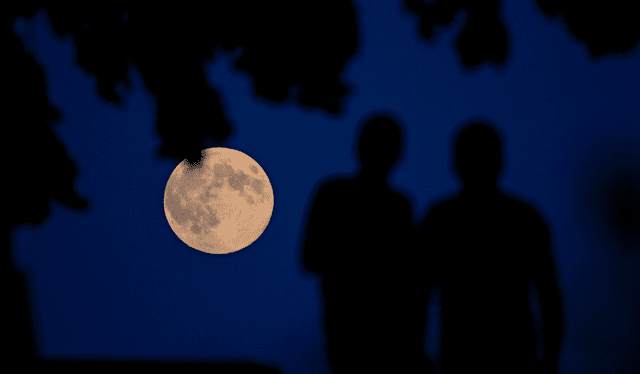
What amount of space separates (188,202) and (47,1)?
438cm

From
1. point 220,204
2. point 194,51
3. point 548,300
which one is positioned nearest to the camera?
point 548,300

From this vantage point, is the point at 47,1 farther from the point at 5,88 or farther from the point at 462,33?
the point at 462,33

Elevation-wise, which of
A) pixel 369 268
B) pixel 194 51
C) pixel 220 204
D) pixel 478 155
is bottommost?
pixel 369 268

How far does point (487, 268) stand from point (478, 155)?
0.55 meters

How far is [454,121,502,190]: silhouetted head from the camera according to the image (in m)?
1.85

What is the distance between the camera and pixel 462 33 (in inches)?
75.0

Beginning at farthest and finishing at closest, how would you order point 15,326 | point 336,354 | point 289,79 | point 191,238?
1. point 191,238
2. point 15,326
3. point 289,79
4. point 336,354

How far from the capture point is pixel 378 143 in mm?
1908

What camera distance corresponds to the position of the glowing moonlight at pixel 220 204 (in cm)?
620

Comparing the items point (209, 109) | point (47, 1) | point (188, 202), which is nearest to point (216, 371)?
point (209, 109)

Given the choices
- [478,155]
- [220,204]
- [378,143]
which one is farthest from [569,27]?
[220,204]

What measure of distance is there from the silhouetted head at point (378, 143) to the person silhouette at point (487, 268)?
1.03 ft

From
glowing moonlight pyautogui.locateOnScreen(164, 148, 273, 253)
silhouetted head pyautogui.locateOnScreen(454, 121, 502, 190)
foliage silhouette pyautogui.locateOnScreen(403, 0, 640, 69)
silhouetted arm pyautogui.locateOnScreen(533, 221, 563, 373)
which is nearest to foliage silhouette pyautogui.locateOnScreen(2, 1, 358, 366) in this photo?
foliage silhouette pyautogui.locateOnScreen(403, 0, 640, 69)

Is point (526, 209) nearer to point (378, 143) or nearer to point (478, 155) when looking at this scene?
point (478, 155)
